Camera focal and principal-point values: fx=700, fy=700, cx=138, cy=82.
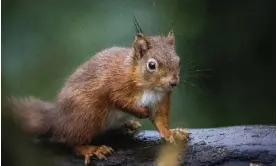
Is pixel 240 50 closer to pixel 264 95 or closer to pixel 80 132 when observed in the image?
pixel 264 95

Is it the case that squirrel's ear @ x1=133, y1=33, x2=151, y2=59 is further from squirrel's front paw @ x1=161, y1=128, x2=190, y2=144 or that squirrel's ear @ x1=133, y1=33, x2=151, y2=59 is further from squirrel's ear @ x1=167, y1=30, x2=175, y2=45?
squirrel's front paw @ x1=161, y1=128, x2=190, y2=144

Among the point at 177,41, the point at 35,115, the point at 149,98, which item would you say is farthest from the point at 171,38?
the point at 35,115

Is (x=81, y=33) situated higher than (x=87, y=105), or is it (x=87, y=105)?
(x=81, y=33)

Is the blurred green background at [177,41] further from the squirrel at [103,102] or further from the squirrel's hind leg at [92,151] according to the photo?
the squirrel's hind leg at [92,151]

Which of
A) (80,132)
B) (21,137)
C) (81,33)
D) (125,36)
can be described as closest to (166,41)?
(125,36)

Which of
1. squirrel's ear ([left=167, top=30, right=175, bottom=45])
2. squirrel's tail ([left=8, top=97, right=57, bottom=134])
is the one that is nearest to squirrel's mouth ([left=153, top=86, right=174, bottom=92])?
squirrel's ear ([left=167, top=30, right=175, bottom=45])

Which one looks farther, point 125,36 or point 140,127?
point 140,127
